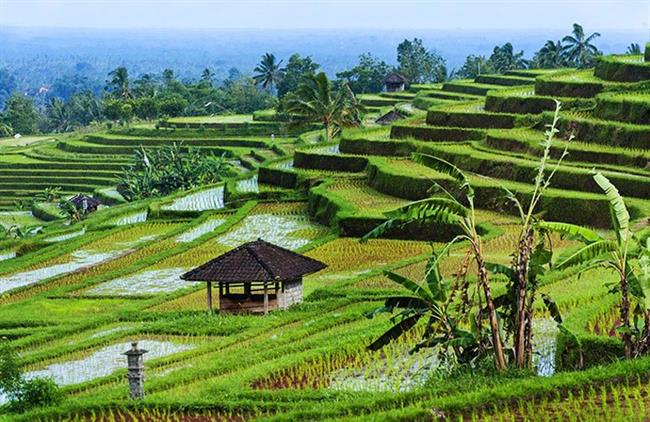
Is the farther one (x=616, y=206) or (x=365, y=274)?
(x=365, y=274)

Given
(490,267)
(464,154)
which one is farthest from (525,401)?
(464,154)

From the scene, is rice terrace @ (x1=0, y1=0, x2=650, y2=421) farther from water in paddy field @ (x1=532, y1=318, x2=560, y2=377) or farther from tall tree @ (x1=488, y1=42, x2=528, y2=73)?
tall tree @ (x1=488, y1=42, x2=528, y2=73)

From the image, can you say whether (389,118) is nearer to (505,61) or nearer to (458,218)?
(505,61)

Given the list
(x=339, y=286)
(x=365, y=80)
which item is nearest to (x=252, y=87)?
(x=365, y=80)

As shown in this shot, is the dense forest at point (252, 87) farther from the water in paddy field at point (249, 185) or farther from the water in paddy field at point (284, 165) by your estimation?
the water in paddy field at point (249, 185)

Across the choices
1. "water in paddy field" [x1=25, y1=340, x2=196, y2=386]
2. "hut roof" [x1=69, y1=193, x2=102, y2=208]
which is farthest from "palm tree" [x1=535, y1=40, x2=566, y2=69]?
"water in paddy field" [x1=25, y1=340, x2=196, y2=386]

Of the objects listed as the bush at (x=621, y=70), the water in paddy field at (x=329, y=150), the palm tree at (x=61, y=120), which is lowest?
the palm tree at (x=61, y=120)

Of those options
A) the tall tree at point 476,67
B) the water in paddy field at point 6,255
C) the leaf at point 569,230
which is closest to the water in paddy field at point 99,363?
the leaf at point 569,230
